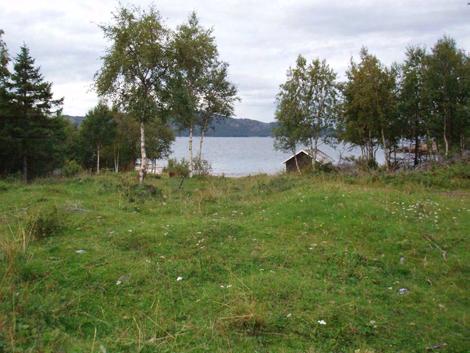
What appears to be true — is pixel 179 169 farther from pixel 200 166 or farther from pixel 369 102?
pixel 369 102

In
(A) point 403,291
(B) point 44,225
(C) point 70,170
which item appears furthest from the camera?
(C) point 70,170

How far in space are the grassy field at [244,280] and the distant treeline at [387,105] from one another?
19.5m

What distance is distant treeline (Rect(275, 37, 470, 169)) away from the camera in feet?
94.7

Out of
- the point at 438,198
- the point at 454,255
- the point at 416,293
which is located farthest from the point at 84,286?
the point at 438,198

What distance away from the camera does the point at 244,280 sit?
688 centimetres

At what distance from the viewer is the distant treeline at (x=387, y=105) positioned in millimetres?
28875

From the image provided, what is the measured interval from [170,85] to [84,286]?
1963 cm

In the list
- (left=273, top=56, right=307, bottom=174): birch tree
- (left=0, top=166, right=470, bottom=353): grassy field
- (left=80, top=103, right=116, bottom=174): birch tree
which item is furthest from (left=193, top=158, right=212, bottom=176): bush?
(left=80, top=103, right=116, bottom=174): birch tree

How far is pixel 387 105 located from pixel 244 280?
27145mm

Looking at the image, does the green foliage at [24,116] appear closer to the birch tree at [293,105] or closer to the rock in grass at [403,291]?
the birch tree at [293,105]

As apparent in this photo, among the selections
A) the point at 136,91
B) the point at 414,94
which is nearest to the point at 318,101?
the point at 414,94

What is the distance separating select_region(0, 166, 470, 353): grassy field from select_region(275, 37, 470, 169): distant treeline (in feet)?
63.9

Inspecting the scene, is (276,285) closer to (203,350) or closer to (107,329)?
(203,350)

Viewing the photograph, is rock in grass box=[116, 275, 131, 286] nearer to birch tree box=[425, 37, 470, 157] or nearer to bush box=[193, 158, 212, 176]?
bush box=[193, 158, 212, 176]
